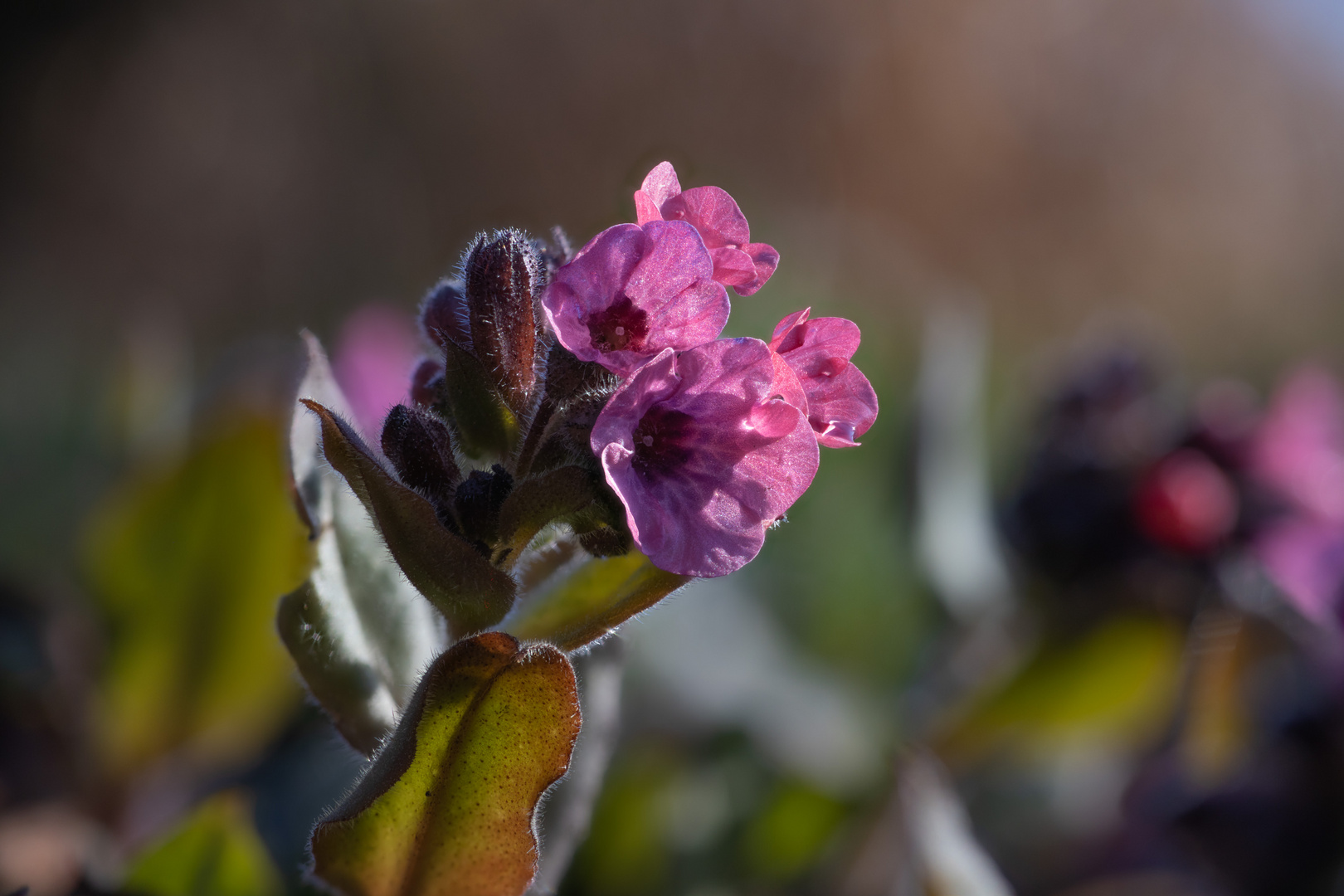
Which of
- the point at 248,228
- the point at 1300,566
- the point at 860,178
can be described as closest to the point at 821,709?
the point at 1300,566

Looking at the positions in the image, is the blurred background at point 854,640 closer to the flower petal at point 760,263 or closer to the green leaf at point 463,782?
the green leaf at point 463,782

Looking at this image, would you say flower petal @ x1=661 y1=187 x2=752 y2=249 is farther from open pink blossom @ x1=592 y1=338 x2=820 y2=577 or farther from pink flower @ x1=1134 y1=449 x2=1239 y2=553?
pink flower @ x1=1134 y1=449 x2=1239 y2=553

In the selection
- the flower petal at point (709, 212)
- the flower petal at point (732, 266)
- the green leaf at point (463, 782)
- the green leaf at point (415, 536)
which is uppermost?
the flower petal at point (709, 212)

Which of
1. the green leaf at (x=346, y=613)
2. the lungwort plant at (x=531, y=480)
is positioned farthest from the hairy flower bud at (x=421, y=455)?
the green leaf at (x=346, y=613)

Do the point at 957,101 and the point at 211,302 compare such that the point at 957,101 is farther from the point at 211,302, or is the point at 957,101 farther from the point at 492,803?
the point at 492,803

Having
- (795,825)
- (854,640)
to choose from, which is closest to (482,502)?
(795,825)
